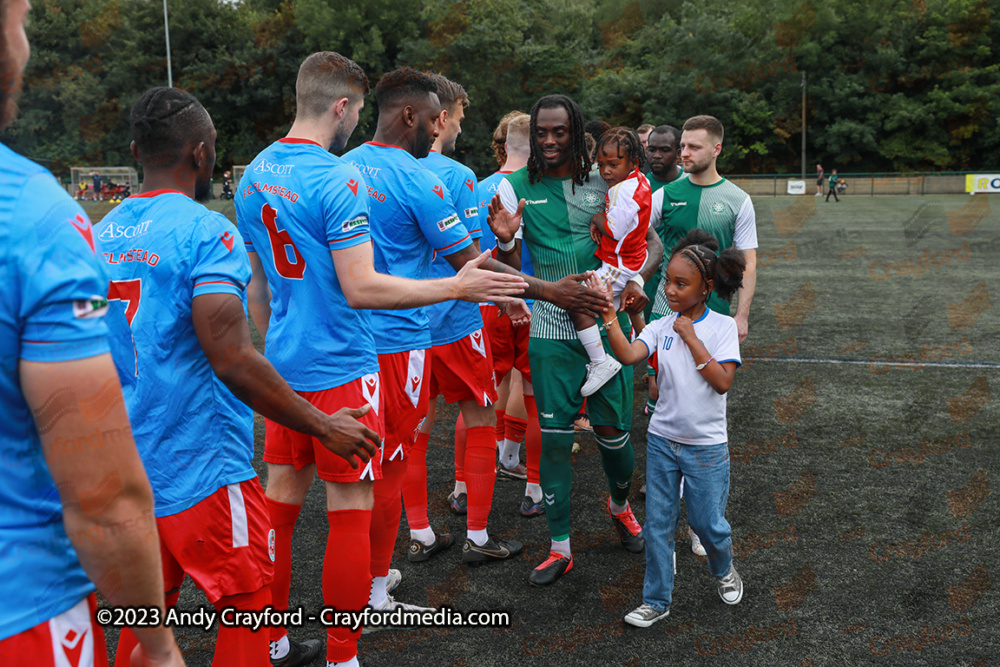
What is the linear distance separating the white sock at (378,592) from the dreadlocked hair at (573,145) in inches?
88.7

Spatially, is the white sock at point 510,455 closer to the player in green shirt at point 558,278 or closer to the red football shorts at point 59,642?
the player in green shirt at point 558,278

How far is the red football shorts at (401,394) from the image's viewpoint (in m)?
3.38

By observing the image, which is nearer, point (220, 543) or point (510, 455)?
point (220, 543)

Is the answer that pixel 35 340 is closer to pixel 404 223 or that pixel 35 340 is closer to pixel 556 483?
pixel 404 223

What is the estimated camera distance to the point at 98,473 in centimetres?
111

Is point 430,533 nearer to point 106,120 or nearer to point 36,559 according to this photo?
point 36,559

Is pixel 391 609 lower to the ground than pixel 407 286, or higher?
lower

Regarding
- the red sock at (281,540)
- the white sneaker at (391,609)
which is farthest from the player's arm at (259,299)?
the white sneaker at (391,609)

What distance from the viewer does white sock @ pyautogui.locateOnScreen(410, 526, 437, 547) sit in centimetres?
413

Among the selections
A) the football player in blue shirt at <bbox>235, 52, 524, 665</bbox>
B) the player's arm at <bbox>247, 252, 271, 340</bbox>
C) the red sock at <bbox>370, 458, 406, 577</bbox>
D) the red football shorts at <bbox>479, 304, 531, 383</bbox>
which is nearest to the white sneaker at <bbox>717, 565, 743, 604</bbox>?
the red sock at <bbox>370, 458, 406, 577</bbox>

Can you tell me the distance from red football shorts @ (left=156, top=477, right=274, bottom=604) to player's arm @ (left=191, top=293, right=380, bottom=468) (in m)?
0.38

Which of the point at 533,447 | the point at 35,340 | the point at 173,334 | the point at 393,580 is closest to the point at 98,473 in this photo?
the point at 35,340

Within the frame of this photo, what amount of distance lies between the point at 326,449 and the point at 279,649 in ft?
3.24

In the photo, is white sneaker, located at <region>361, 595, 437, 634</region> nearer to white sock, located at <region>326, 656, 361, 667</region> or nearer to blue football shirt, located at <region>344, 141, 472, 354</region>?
white sock, located at <region>326, 656, 361, 667</region>
